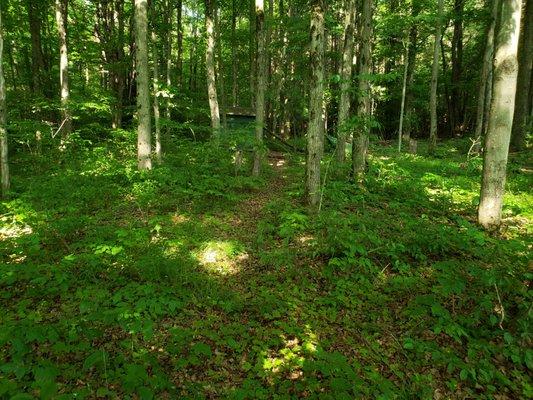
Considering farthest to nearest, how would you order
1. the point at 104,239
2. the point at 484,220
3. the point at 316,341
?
the point at 484,220, the point at 104,239, the point at 316,341

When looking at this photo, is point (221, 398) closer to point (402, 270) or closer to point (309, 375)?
point (309, 375)

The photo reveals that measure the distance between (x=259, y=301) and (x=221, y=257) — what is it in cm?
159

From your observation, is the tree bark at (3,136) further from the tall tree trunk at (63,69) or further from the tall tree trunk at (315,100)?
the tall tree trunk at (315,100)

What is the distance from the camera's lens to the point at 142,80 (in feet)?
33.4

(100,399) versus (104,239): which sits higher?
(104,239)

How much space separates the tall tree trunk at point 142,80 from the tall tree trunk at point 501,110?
8869 mm

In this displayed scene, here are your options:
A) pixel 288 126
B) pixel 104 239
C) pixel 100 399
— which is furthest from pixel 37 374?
pixel 288 126

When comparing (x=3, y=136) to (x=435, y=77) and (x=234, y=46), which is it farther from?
(x=435, y=77)

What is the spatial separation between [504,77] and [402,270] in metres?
4.30

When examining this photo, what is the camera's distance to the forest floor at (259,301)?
3527 mm

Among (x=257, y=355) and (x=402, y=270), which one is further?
(x=402, y=270)

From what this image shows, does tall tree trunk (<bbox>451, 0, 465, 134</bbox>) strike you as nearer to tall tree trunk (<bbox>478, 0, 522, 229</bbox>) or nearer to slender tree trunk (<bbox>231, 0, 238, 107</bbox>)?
slender tree trunk (<bbox>231, 0, 238, 107</bbox>)

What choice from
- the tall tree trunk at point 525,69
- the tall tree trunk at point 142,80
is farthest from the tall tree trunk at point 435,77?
the tall tree trunk at point 142,80

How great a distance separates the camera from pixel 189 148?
48.4 ft
